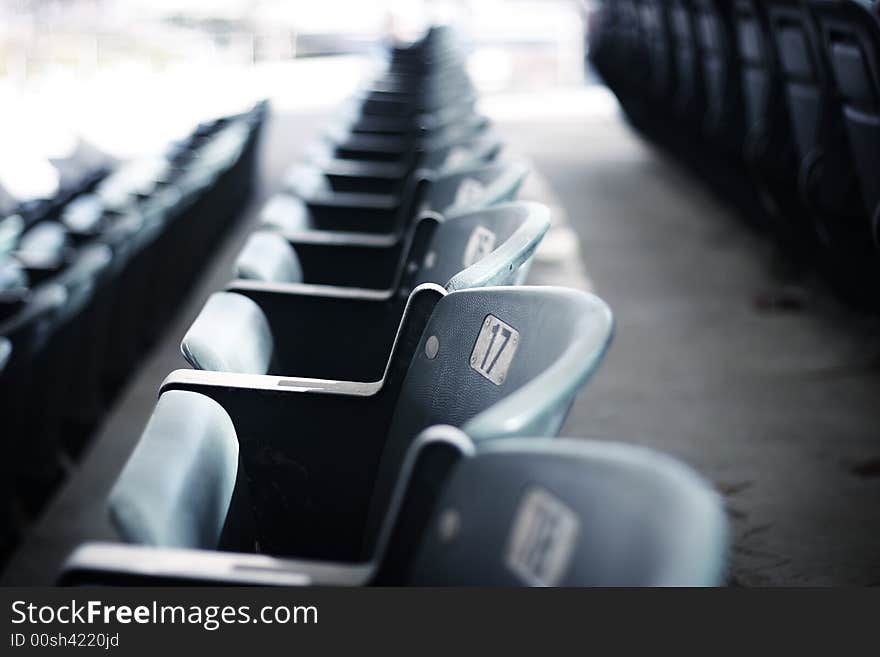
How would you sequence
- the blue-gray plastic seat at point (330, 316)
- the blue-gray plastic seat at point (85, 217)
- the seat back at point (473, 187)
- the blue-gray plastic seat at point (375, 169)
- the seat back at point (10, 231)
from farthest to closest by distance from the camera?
the blue-gray plastic seat at point (85, 217) < the seat back at point (10, 231) < the blue-gray plastic seat at point (375, 169) < the seat back at point (473, 187) < the blue-gray plastic seat at point (330, 316)

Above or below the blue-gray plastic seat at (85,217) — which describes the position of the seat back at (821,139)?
above

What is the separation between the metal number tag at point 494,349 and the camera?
0.93 m

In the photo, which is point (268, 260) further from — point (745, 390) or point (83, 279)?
point (745, 390)

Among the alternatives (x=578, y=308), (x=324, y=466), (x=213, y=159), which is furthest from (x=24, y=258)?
(x=578, y=308)

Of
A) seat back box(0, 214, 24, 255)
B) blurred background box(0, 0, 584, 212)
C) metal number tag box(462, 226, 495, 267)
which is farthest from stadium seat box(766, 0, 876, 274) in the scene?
blurred background box(0, 0, 584, 212)

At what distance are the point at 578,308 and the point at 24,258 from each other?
2.21 meters

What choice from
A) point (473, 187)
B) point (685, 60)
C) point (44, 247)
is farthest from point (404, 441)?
point (685, 60)

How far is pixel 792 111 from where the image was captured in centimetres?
289

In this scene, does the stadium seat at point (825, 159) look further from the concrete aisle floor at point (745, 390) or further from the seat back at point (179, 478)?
the seat back at point (179, 478)

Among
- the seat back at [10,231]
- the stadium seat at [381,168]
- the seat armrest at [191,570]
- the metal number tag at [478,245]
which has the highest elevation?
the metal number tag at [478,245]

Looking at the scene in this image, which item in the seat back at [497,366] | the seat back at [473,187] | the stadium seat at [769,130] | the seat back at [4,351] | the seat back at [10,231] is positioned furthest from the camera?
the stadium seat at [769,130]

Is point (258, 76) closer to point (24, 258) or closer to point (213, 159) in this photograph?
point (213, 159)

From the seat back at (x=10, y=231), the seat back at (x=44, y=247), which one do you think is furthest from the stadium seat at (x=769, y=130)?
the seat back at (x=10, y=231)

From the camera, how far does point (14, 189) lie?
454 centimetres
